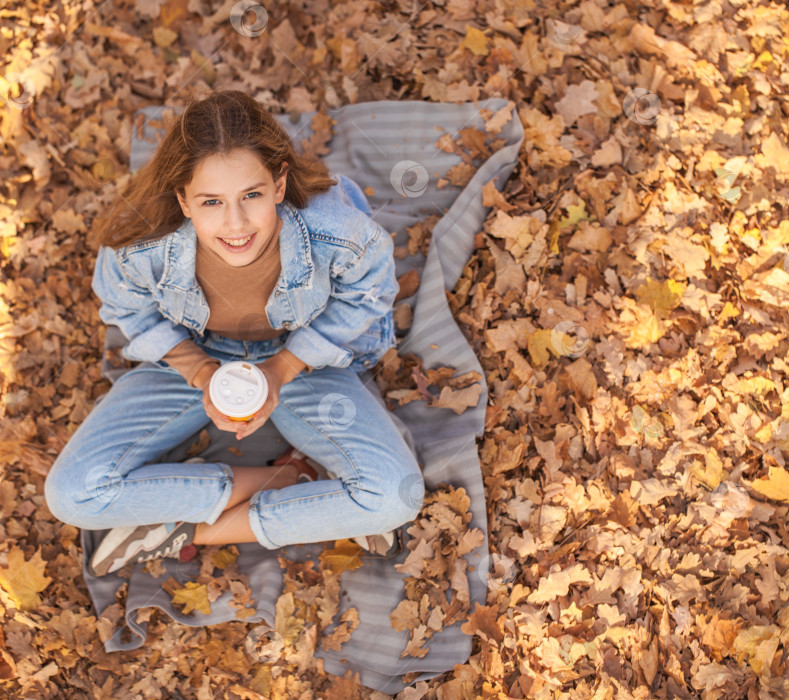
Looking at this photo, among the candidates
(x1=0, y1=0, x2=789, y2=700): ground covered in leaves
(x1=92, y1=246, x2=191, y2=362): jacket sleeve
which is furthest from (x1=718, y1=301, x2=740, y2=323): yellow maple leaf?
(x1=92, y1=246, x2=191, y2=362): jacket sleeve

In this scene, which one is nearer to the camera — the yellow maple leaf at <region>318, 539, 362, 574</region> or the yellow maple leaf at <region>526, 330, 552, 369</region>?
the yellow maple leaf at <region>318, 539, 362, 574</region>

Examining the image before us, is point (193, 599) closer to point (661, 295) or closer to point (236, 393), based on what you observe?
point (236, 393)

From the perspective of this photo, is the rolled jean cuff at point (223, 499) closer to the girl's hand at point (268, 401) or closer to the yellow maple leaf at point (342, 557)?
the girl's hand at point (268, 401)

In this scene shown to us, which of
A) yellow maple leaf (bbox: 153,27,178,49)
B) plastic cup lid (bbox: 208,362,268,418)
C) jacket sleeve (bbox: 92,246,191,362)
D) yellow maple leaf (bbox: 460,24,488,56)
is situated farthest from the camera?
yellow maple leaf (bbox: 153,27,178,49)

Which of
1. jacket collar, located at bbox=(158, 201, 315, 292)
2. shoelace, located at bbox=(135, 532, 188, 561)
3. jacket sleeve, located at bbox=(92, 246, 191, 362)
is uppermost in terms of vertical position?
jacket collar, located at bbox=(158, 201, 315, 292)

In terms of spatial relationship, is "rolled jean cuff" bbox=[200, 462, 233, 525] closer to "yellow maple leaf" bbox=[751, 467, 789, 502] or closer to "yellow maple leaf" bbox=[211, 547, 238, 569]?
"yellow maple leaf" bbox=[211, 547, 238, 569]

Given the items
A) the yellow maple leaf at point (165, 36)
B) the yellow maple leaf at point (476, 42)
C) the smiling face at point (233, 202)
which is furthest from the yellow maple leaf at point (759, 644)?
the yellow maple leaf at point (165, 36)

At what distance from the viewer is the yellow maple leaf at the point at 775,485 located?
2.53 metres

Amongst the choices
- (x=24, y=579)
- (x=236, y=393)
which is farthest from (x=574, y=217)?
(x=24, y=579)

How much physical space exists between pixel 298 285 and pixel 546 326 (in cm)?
112

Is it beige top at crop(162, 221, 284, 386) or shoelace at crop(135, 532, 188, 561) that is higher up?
beige top at crop(162, 221, 284, 386)

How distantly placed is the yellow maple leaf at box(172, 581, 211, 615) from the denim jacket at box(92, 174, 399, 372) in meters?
0.93

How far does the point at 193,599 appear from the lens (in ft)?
8.63

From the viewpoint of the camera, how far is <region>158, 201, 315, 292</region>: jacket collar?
88.7 inches
